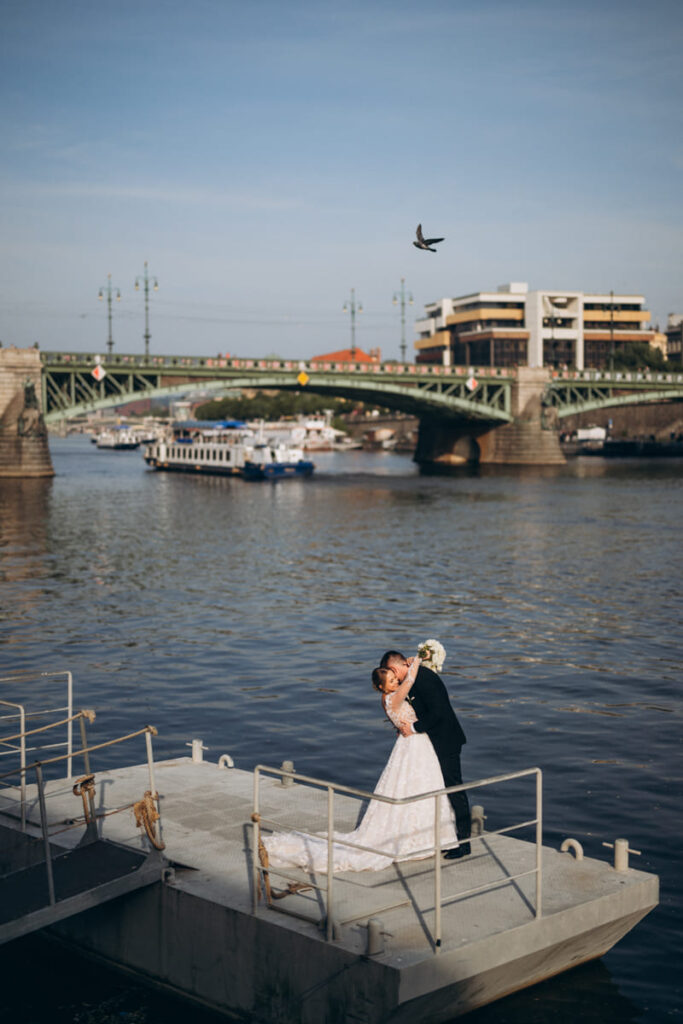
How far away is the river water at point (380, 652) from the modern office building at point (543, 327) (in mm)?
131017

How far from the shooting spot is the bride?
9398 millimetres

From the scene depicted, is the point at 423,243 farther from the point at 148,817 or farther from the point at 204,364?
the point at 204,364

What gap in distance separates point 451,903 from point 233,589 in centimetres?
2528

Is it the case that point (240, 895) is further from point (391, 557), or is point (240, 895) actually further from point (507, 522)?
point (507, 522)

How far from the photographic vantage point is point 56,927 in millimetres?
10352

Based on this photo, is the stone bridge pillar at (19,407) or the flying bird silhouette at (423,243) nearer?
the flying bird silhouette at (423,243)

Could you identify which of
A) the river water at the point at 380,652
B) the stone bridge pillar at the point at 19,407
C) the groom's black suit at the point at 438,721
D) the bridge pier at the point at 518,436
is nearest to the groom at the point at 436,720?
the groom's black suit at the point at 438,721

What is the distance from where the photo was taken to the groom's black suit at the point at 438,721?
9.57 metres

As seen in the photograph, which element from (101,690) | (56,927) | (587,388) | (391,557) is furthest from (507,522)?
(587,388)

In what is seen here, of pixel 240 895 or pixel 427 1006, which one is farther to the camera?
pixel 240 895

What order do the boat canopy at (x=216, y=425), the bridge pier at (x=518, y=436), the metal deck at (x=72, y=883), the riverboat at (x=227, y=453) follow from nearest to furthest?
the metal deck at (x=72, y=883), the riverboat at (x=227, y=453), the bridge pier at (x=518, y=436), the boat canopy at (x=216, y=425)

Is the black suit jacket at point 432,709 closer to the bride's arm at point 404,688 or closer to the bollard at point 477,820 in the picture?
the bride's arm at point 404,688

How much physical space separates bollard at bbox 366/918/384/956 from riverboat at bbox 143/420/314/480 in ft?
308

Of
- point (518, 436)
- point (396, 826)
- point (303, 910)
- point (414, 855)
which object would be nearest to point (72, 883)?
point (303, 910)
